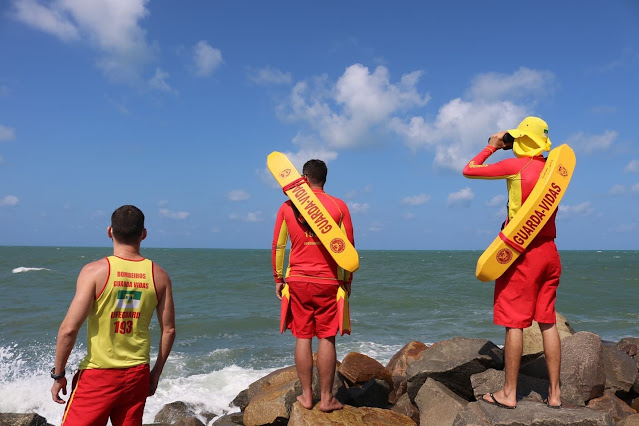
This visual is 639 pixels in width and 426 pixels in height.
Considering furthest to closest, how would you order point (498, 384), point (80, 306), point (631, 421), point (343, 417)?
1. point (498, 384)
2. point (343, 417)
3. point (631, 421)
4. point (80, 306)

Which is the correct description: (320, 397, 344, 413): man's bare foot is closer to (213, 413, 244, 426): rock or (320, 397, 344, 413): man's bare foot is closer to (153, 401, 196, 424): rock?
(213, 413, 244, 426): rock

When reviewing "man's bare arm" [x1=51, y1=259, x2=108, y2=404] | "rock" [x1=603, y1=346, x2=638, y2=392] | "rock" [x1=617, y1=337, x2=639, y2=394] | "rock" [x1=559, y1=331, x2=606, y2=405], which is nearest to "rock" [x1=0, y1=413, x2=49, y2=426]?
"man's bare arm" [x1=51, y1=259, x2=108, y2=404]

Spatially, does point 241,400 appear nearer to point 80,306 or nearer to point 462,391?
point 462,391

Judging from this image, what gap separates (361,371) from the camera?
22.6 ft

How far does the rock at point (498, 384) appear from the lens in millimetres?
5008

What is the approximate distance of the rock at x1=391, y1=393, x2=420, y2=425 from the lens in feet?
18.8

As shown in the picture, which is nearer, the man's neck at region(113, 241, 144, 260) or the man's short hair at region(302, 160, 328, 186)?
the man's neck at region(113, 241, 144, 260)

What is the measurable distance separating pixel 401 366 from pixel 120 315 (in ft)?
18.4

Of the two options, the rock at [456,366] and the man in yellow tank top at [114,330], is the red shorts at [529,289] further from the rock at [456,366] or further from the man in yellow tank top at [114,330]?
the man in yellow tank top at [114,330]

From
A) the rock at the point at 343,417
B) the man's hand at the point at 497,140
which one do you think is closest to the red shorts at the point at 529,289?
the man's hand at the point at 497,140

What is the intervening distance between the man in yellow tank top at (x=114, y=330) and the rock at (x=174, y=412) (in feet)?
15.0

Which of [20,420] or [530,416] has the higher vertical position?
[530,416]

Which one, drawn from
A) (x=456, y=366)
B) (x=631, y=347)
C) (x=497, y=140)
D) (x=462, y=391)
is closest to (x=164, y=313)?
(x=497, y=140)

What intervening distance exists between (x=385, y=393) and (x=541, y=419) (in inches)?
106
